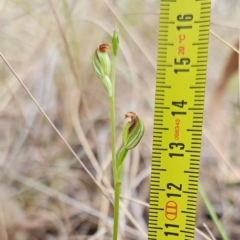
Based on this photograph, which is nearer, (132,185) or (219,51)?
(132,185)

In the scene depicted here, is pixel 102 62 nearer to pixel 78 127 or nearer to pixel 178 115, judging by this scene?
pixel 178 115

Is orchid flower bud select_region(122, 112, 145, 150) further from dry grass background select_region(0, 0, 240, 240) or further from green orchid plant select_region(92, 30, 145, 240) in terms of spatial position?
Result: dry grass background select_region(0, 0, 240, 240)

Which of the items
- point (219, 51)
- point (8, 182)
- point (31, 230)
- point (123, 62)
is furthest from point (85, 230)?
point (219, 51)

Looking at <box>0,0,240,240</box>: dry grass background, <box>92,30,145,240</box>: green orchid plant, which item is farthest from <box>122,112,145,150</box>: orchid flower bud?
<box>0,0,240,240</box>: dry grass background

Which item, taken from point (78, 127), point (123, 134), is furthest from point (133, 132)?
point (78, 127)

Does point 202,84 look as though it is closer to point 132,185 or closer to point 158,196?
point 158,196

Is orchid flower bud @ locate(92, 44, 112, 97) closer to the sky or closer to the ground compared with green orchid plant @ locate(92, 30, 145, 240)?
closer to the sky

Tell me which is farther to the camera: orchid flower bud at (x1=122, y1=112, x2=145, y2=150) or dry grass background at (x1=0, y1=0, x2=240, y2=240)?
dry grass background at (x1=0, y1=0, x2=240, y2=240)
